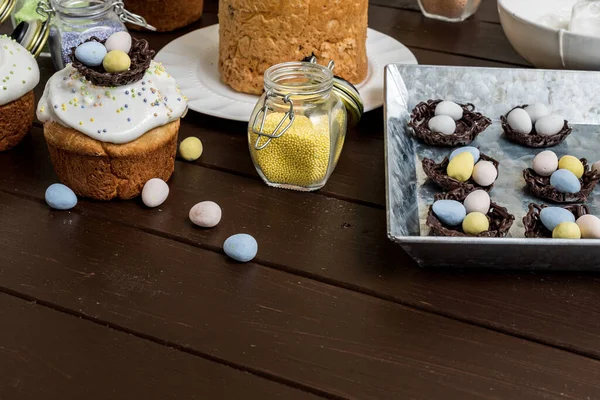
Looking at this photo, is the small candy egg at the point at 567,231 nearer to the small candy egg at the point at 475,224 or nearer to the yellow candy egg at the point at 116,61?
the small candy egg at the point at 475,224

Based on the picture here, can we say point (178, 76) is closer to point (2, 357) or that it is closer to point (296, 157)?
point (296, 157)

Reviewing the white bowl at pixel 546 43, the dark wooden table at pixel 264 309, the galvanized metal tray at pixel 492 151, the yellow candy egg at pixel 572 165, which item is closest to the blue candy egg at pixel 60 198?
the dark wooden table at pixel 264 309

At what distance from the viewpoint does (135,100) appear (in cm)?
89

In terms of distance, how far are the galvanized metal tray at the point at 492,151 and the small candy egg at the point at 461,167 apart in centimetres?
3

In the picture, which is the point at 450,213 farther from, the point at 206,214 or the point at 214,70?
the point at 214,70

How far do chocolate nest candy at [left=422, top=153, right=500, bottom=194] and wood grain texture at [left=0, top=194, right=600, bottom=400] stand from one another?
0.19 metres

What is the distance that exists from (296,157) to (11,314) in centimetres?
37

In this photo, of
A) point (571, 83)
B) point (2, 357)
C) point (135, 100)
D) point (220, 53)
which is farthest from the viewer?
point (220, 53)

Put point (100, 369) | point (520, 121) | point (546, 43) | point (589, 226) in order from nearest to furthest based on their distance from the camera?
1. point (100, 369)
2. point (589, 226)
3. point (520, 121)
4. point (546, 43)

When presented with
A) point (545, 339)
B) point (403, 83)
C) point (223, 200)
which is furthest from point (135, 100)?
point (545, 339)

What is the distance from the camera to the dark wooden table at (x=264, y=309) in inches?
27.0

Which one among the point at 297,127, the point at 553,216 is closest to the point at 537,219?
the point at 553,216

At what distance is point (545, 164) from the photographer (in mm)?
918

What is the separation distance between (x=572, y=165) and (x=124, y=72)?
53 centimetres
